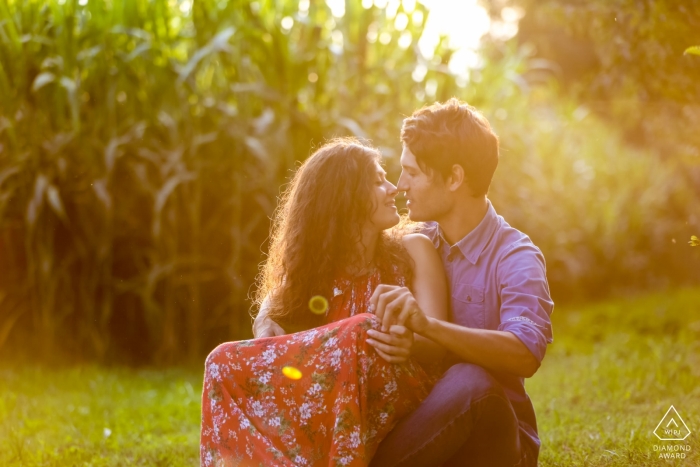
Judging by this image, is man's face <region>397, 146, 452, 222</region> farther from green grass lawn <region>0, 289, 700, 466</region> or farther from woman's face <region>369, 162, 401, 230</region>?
green grass lawn <region>0, 289, 700, 466</region>

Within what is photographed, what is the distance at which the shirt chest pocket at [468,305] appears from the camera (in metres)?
2.20

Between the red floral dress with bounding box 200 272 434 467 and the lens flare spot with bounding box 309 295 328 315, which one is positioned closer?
the red floral dress with bounding box 200 272 434 467

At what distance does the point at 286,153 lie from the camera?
4180 millimetres

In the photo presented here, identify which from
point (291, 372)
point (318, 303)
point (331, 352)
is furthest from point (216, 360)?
point (318, 303)

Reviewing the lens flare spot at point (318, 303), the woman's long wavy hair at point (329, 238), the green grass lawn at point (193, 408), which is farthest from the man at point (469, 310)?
the green grass lawn at point (193, 408)

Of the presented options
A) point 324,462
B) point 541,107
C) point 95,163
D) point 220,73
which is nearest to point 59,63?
point 95,163

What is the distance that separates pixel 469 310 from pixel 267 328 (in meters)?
0.60

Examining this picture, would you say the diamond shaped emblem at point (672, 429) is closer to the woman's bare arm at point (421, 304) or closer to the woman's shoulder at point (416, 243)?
the woman's bare arm at point (421, 304)

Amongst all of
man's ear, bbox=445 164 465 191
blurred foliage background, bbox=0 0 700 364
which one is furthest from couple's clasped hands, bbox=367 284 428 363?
blurred foliage background, bbox=0 0 700 364

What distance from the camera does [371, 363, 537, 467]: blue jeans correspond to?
192cm

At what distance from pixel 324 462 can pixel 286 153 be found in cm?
247

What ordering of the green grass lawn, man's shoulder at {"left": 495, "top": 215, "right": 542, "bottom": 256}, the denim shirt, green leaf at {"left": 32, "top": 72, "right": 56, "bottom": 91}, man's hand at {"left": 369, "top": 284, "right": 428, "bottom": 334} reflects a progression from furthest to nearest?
1. green leaf at {"left": 32, "top": 72, "right": 56, "bottom": 91}
2. the green grass lawn
3. man's shoulder at {"left": 495, "top": 215, "right": 542, "bottom": 256}
4. the denim shirt
5. man's hand at {"left": 369, "top": 284, "right": 428, "bottom": 334}

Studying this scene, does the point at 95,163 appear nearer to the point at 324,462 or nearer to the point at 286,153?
the point at 286,153

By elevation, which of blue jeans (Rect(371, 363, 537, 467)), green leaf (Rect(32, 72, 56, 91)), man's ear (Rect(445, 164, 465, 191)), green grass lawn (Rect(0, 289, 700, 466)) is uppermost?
green leaf (Rect(32, 72, 56, 91))
